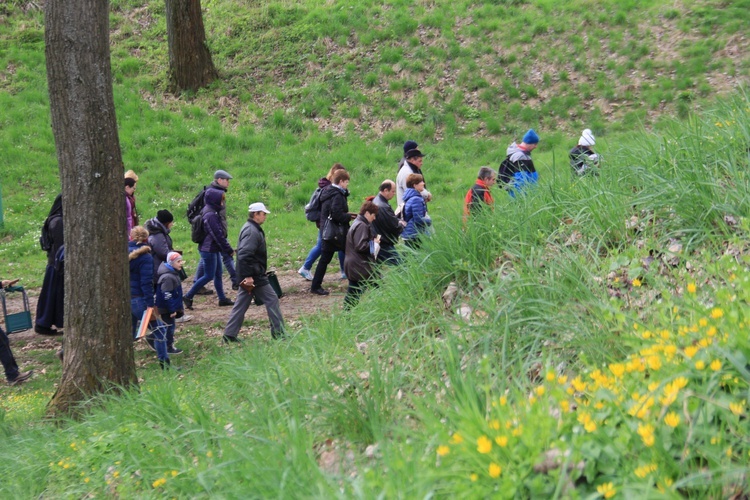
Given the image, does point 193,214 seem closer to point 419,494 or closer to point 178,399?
point 178,399

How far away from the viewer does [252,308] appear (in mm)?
10062

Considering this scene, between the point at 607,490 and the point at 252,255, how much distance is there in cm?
616

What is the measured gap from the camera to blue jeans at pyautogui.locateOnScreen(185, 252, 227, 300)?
10.1 meters

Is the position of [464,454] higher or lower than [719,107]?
lower

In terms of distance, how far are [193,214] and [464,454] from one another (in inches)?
328

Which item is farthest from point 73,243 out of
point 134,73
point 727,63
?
point 727,63

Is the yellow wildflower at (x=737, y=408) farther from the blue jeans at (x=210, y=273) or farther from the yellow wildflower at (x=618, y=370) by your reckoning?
the blue jeans at (x=210, y=273)

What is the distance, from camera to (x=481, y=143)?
49.8 feet

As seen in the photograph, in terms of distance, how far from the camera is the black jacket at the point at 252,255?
26.6 feet

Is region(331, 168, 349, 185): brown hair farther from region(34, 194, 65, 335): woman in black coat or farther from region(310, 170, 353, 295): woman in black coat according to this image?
region(34, 194, 65, 335): woman in black coat

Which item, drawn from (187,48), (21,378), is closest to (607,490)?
(21,378)

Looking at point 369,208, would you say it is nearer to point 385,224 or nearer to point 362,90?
point 385,224

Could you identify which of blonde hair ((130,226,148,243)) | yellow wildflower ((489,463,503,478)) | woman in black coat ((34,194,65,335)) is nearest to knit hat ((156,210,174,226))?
blonde hair ((130,226,148,243))

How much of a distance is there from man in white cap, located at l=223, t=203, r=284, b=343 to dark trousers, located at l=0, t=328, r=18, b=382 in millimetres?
2223
